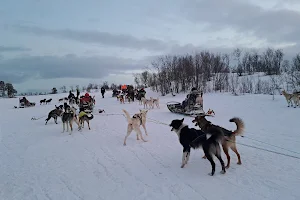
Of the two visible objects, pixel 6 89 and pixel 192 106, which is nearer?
pixel 192 106

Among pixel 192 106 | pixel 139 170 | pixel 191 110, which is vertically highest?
pixel 192 106

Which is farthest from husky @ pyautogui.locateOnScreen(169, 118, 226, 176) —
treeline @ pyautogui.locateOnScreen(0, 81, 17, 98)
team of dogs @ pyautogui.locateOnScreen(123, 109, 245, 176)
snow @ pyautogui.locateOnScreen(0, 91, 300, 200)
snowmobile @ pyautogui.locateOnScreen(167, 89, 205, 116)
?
treeline @ pyautogui.locateOnScreen(0, 81, 17, 98)

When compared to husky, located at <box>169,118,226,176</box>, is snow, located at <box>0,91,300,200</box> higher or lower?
lower

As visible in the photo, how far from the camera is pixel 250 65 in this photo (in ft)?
166

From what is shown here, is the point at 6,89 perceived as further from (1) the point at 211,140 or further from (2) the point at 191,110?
(1) the point at 211,140

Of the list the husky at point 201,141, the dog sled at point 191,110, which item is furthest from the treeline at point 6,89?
the husky at point 201,141

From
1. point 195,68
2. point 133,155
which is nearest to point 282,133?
point 133,155

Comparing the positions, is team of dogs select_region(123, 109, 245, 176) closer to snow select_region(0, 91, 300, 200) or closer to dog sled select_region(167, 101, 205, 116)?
snow select_region(0, 91, 300, 200)

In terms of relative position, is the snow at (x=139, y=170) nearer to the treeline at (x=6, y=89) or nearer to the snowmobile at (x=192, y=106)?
the snowmobile at (x=192, y=106)

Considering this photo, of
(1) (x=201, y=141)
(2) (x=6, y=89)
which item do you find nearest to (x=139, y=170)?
(1) (x=201, y=141)

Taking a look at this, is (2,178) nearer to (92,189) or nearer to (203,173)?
(92,189)

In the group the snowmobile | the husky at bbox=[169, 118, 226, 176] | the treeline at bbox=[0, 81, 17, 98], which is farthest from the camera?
the treeline at bbox=[0, 81, 17, 98]

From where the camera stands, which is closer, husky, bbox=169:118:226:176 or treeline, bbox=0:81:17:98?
husky, bbox=169:118:226:176

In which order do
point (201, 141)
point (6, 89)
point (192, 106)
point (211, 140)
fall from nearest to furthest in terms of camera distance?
point (211, 140) < point (201, 141) < point (192, 106) < point (6, 89)
